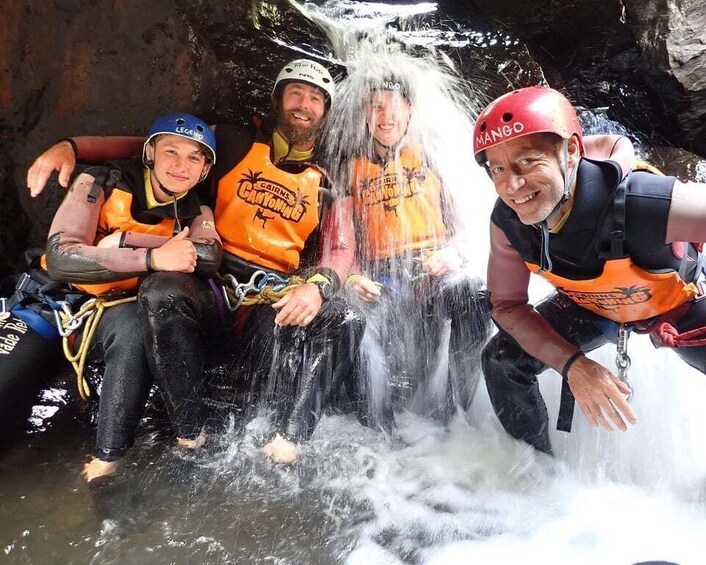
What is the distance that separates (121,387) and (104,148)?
1598 mm

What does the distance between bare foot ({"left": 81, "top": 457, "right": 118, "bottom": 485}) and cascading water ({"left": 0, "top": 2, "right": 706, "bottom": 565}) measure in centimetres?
6

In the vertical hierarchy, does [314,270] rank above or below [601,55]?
below

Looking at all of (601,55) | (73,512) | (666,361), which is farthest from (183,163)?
(601,55)

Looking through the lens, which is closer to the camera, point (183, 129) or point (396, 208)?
point (183, 129)

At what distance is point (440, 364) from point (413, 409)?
1.21 feet

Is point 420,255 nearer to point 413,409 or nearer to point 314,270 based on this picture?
point 314,270

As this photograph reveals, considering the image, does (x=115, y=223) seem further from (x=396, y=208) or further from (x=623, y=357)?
(x=623, y=357)

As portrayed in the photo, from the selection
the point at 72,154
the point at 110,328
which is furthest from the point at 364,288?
the point at 72,154

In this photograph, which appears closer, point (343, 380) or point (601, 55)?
point (343, 380)

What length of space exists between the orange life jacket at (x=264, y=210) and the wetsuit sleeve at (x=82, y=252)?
0.80m

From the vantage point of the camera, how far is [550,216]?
2.51m

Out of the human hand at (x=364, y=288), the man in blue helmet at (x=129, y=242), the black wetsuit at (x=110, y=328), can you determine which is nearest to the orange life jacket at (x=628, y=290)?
the human hand at (x=364, y=288)

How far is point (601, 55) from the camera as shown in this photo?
20.2 ft

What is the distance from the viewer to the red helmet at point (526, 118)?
7.76 ft
